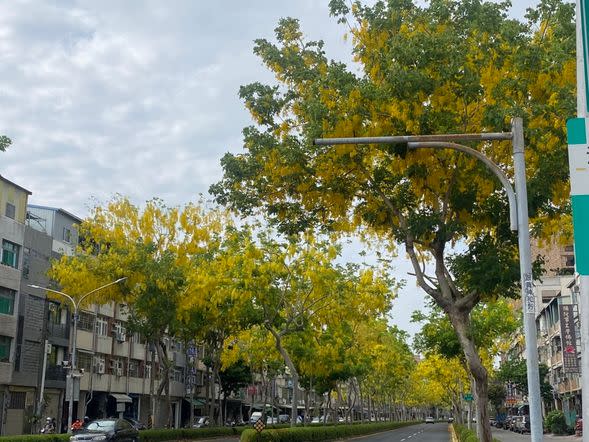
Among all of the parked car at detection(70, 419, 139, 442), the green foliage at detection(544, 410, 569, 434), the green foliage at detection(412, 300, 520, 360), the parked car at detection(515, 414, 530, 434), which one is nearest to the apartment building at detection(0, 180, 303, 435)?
the parked car at detection(70, 419, 139, 442)

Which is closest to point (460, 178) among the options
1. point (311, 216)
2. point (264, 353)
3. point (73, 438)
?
point (311, 216)

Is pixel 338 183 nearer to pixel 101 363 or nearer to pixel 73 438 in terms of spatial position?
pixel 73 438

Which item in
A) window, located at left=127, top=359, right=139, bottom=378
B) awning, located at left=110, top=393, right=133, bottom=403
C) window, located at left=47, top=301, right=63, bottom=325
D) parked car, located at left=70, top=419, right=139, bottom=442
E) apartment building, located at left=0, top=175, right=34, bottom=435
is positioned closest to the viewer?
parked car, located at left=70, top=419, right=139, bottom=442

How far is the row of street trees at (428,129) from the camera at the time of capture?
1359 centimetres

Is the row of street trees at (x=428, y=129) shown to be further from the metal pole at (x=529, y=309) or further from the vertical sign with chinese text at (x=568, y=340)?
the vertical sign with chinese text at (x=568, y=340)

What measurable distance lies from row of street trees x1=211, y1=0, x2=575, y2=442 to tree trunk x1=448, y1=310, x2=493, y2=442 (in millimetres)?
41

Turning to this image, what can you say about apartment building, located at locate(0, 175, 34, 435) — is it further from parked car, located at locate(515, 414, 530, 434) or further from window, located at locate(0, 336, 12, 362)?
parked car, located at locate(515, 414, 530, 434)

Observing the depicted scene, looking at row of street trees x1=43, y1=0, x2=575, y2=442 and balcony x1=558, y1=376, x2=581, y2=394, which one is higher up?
row of street trees x1=43, y1=0, x2=575, y2=442

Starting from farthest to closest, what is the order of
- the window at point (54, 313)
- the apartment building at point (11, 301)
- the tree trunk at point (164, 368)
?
the window at point (54, 313) < the apartment building at point (11, 301) < the tree trunk at point (164, 368)

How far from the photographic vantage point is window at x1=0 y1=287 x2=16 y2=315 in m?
41.9

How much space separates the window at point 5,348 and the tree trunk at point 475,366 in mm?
33417

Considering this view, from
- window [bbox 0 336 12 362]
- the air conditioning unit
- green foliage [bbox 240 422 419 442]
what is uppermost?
window [bbox 0 336 12 362]

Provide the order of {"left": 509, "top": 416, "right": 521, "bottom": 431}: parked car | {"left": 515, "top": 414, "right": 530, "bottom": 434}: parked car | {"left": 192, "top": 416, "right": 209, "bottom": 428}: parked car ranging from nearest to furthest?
{"left": 192, "top": 416, "right": 209, "bottom": 428}: parked car < {"left": 515, "top": 414, "right": 530, "bottom": 434}: parked car < {"left": 509, "top": 416, "right": 521, "bottom": 431}: parked car

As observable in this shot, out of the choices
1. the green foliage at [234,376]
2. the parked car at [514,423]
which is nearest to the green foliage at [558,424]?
the parked car at [514,423]
